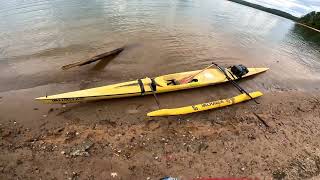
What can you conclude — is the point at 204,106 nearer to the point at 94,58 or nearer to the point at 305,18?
the point at 94,58

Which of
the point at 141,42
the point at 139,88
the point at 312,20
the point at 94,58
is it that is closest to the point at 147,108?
the point at 139,88

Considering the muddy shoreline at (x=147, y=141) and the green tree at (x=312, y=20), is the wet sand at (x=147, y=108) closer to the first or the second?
the muddy shoreline at (x=147, y=141)

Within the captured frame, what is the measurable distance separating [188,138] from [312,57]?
14183 mm

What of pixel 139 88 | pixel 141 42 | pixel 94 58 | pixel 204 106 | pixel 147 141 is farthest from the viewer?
pixel 141 42

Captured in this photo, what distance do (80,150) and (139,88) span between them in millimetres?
3888

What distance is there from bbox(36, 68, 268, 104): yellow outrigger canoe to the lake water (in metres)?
1.85

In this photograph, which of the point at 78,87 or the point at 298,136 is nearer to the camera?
the point at 298,136

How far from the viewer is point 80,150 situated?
353 inches

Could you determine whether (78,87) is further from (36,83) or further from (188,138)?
(188,138)

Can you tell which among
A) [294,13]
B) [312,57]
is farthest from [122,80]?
[294,13]

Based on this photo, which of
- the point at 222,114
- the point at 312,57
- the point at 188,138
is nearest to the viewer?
the point at 188,138

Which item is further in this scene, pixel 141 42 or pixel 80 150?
pixel 141 42

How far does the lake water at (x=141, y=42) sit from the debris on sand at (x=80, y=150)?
423cm

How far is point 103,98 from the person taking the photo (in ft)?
36.9
